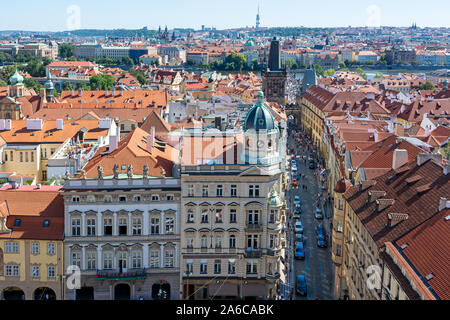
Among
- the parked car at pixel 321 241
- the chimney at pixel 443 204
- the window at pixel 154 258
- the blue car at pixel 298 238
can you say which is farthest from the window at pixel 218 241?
the chimney at pixel 443 204

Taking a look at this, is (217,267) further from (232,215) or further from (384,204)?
(384,204)

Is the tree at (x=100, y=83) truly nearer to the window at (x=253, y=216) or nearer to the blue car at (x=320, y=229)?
the blue car at (x=320, y=229)

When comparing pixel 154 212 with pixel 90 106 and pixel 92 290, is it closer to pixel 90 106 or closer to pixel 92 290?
pixel 92 290

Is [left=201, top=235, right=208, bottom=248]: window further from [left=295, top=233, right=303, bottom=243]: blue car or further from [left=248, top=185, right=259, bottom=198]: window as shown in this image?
[left=295, top=233, right=303, bottom=243]: blue car

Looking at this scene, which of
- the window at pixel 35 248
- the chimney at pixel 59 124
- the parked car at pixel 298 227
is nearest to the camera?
the window at pixel 35 248

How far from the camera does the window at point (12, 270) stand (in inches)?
1535

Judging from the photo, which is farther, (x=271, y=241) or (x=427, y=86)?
(x=427, y=86)

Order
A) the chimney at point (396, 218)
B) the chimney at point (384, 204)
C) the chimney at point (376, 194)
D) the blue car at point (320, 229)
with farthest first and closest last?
1. the blue car at point (320, 229)
2. the chimney at point (376, 194)
3. the chimney at point (384, 204)
4. the chimney at point (396, 218)

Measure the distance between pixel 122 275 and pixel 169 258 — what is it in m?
3.15

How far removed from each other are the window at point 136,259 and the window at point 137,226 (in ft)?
4.28

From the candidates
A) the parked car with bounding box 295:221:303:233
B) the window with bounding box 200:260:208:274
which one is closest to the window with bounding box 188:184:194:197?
the window with bounding box 200:260:208:274

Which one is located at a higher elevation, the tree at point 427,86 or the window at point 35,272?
the tree at point 427,86

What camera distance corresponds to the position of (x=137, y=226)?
130 feet

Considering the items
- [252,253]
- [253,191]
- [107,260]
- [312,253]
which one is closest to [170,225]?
[107,260]
